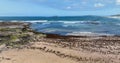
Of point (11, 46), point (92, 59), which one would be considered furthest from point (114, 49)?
point (11, 46)

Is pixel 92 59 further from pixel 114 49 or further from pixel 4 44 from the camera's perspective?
pixel 4 44

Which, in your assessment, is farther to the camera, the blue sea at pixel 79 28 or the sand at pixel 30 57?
the blue sea at pixel 79 28

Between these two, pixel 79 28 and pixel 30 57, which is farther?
pixel 79 28

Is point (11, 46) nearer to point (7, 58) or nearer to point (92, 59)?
point (7, 58)

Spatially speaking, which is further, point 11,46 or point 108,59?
point 11,46

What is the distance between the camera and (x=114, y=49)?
20.2 meters

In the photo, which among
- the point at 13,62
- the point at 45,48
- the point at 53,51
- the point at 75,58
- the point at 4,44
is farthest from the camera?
the point at 4,44

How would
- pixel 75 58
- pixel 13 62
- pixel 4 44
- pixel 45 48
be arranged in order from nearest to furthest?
1. pixel 13 62
2. pixel 75 58
3. pixel 45 48
4. pixel 4 44

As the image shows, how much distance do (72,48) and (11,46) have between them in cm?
434

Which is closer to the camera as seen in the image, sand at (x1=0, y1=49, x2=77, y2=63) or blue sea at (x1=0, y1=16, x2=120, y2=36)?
sand at (x1=0, y1=49, x2=77, y2=63)

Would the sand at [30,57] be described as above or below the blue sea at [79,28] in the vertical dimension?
above

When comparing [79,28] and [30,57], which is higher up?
[30,57]

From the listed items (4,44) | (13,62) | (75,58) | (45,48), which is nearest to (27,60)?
(13,62)

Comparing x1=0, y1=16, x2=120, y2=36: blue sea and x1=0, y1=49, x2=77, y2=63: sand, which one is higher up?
x1=0, y1=49, x2=77, y2=63: sand
